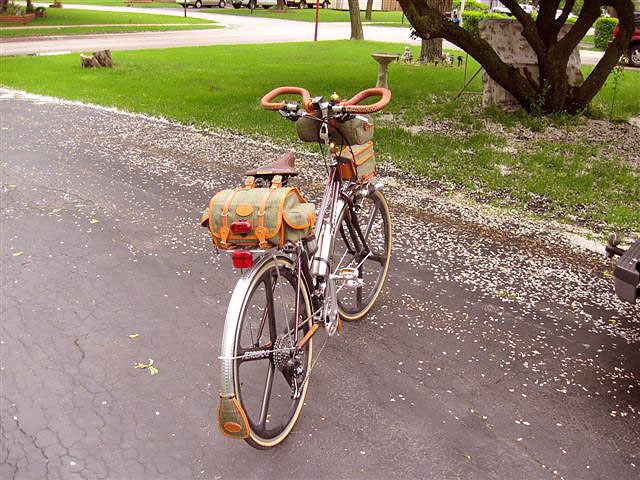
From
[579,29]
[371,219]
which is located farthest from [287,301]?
[579,29]

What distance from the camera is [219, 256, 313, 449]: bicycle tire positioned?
8.98 ft

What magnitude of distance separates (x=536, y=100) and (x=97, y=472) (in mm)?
9661

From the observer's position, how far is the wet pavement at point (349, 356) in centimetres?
316

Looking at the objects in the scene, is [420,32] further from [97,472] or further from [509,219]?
[97,472]

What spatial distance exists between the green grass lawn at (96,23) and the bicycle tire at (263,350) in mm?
28565

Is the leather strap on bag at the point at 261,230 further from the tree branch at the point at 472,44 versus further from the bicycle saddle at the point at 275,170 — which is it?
the tree branch at the point at 472,44

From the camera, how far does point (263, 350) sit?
10.0 feet

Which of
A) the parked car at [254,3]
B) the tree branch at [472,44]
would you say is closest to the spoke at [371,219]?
the tree branch at [472,44]

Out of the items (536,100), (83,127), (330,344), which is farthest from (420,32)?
(330,344)

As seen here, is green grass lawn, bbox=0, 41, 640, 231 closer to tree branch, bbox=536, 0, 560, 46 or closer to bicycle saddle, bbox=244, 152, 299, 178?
tree branch, bbox=536, 0, 560, 46

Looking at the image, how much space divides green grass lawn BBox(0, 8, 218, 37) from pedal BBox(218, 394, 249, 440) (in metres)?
29.1

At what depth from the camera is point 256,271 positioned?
2873 mm

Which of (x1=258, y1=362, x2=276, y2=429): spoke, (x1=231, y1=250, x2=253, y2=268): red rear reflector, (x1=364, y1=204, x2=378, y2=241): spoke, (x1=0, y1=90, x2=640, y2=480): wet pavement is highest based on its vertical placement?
(x1=231, y1=250, x2=253, y2=268): red rear reflector

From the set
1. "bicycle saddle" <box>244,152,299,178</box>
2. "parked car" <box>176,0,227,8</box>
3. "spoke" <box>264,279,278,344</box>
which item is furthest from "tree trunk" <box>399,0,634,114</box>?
"parked car" <box>176,0,227,8</box>
